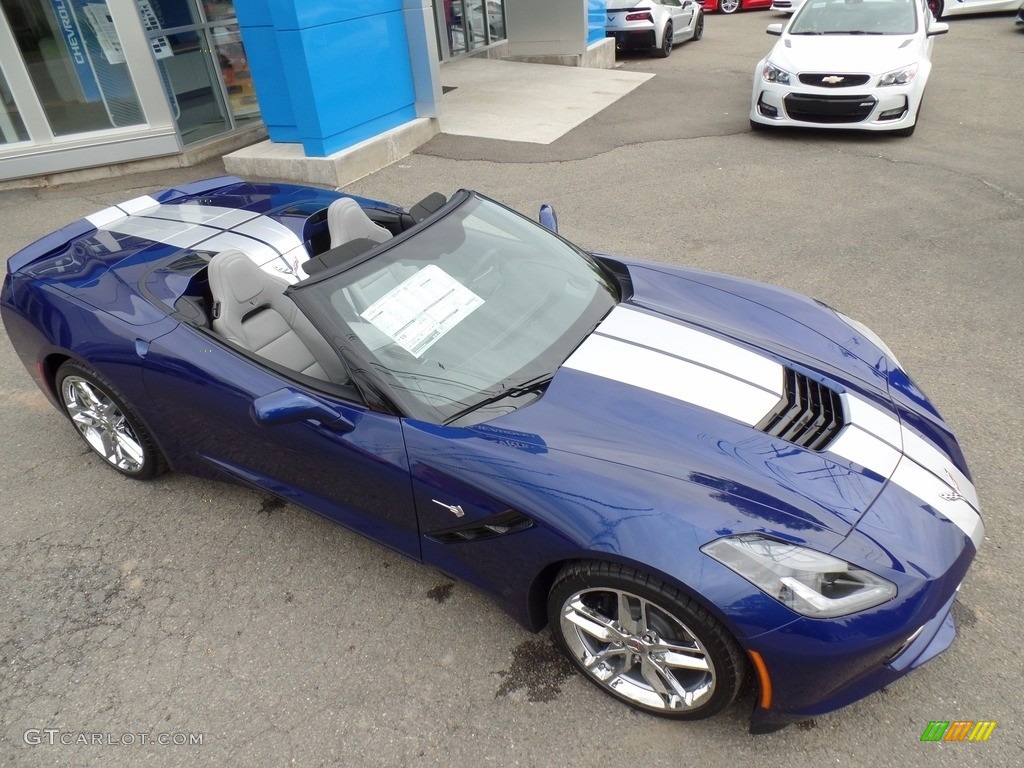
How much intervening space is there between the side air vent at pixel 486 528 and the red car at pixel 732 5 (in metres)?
20.5

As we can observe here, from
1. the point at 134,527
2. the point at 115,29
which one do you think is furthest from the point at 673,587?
the point at 115,29

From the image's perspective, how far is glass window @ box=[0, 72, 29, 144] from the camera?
7977mm

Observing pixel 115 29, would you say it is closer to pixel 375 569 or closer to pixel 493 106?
pixel 493 106

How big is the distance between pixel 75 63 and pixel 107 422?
6.88 meters

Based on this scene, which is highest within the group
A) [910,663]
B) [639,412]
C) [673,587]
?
[639,412]

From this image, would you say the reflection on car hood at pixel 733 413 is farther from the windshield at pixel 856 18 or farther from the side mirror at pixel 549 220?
the windshield at pixel 856 18

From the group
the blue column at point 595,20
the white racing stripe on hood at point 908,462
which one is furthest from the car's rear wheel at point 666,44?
the white racing stripe on hood at point 908,462

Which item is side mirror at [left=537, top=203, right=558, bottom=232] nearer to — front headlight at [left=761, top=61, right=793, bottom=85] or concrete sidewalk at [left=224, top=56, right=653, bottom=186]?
concrete sidewalk at [left=224, top=56, right=653, bottom=186]

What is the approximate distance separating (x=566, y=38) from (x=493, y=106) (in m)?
3.28

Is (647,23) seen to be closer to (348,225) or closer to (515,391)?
(348,225)

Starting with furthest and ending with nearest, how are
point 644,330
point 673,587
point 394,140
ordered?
1. point 394,140
2. point 644,330
3. point 673,587

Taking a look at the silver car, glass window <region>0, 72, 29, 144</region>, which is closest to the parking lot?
glass window <region>0, 72, 29, 144</region>

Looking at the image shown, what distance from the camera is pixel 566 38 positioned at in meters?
12.3

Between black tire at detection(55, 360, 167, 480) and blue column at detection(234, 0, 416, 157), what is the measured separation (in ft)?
14.7
